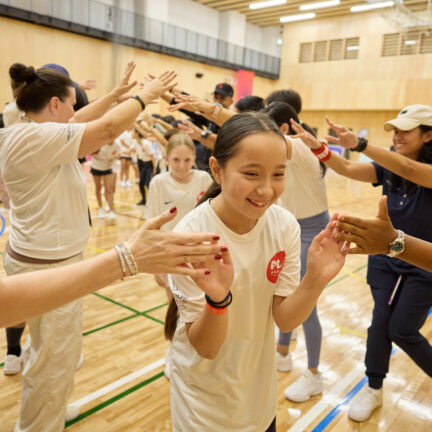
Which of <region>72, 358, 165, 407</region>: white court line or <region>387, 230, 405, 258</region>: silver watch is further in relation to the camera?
<region>72, 358, 165, 407</region>: white court line

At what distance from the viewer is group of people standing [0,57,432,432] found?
140 centimetres

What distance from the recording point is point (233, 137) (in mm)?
1448

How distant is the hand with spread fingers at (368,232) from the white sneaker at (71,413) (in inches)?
81.4

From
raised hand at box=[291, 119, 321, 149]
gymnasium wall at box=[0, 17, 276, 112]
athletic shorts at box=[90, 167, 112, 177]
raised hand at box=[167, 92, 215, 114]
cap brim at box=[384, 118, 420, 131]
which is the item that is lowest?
athletic shorts at box=[90, 167, 112, 177]

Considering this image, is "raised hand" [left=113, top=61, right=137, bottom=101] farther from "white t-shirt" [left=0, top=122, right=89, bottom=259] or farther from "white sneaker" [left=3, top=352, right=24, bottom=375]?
"white sneaker" [left=3, top=352, right=24, bottom=375]

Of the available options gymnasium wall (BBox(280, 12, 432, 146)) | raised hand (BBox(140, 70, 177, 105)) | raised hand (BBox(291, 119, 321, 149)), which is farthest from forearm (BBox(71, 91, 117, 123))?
gymnasium wall (BBox(280, 12, 432, 146))

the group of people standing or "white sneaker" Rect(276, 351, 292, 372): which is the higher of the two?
the group of people standing

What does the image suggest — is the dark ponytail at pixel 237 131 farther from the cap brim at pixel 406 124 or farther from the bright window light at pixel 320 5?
the bright window light at pixel 320 5

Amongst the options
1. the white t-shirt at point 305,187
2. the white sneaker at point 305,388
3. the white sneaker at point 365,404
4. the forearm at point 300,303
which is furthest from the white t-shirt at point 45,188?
the white sneaker at point 365,404

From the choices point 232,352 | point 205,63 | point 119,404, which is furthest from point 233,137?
point 205,63

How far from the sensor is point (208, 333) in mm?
1302

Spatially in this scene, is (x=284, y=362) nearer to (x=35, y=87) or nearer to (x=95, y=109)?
(x=95, y=109)

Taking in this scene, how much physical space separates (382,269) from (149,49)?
54.9 ft

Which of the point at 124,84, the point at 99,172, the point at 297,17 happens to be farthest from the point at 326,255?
the point at 297,17
